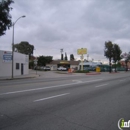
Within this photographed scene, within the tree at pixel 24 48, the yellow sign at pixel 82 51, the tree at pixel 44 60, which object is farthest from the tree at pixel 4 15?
the tree at pixel 24 48

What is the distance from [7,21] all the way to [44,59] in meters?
51.6

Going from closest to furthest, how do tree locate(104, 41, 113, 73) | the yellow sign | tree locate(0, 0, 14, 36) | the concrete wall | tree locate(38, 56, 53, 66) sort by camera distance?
1. tree locate(0, 0, 14, 36)
2. the concrete wall
3. the yellow sign
4. tree locate(104, 41, 113, 73)
5. tree locate(38, 56, 53, 66)

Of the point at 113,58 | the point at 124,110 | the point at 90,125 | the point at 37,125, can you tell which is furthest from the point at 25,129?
the point at 113,58

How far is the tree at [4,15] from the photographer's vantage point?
2177 cm

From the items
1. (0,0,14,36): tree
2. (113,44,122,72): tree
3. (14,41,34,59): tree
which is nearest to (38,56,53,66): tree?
(14,41,34,59): tree

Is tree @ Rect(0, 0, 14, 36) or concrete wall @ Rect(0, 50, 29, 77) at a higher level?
tree @ Rect(0, 0, 14, 36)

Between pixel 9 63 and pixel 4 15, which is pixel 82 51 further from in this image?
pixel 4 15

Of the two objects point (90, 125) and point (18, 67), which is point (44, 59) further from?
point (90, 125)

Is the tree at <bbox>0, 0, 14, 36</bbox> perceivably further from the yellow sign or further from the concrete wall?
the yellow sign

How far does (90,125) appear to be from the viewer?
4887 mm

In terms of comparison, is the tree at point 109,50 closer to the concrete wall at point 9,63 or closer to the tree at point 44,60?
the tree at point 44,60

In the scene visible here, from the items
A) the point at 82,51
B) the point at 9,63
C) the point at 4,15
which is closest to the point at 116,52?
the point at 82,51

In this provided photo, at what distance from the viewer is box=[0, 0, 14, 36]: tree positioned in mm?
21766

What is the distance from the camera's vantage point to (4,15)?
73.3 feet
